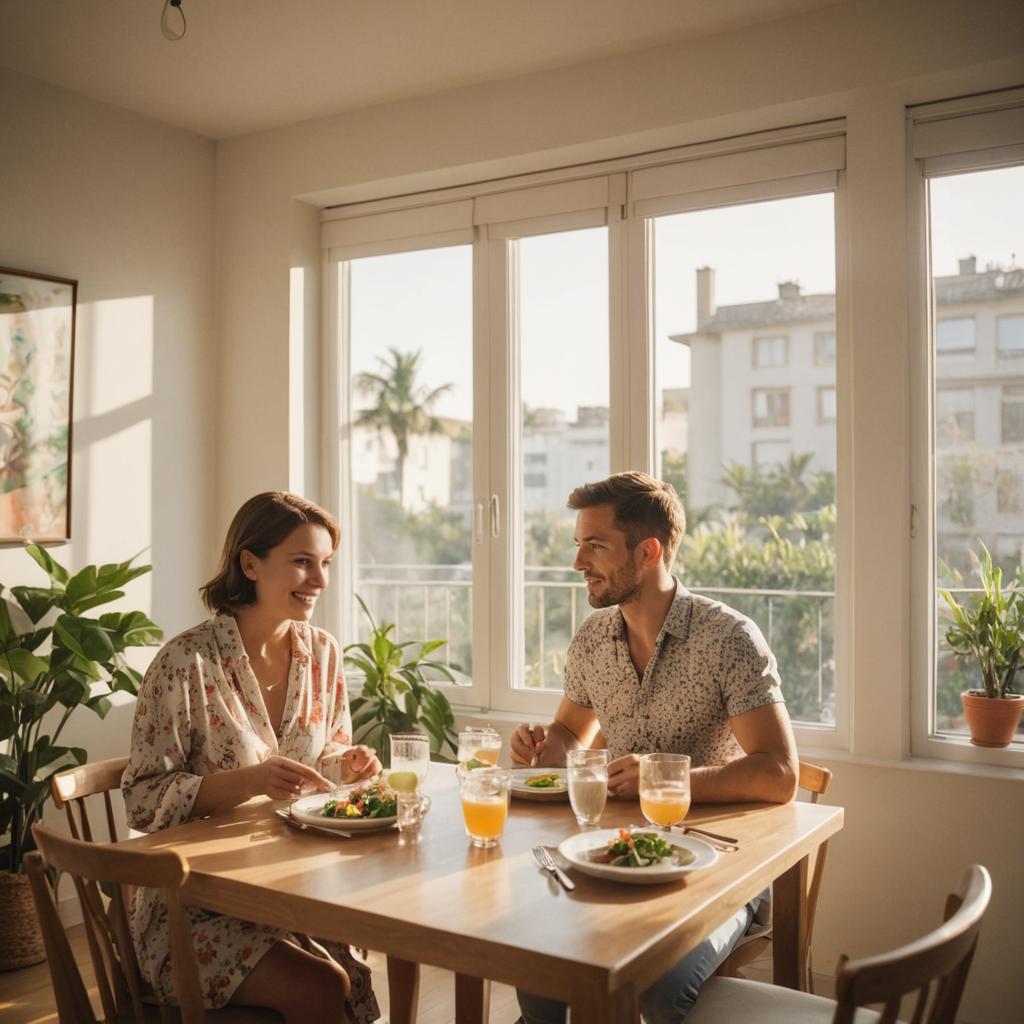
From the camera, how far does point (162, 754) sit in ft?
6.74

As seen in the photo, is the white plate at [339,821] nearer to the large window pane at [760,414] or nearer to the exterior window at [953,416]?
the large window pane at [760,414]

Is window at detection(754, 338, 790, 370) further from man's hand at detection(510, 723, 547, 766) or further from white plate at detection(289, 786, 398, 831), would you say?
white plate at detection(289, 786, 398, 831)

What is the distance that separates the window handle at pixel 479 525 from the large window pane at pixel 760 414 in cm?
71

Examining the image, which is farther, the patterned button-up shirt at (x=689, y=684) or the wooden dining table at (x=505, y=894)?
the patterned button-up shirt at (x=689, y=684)

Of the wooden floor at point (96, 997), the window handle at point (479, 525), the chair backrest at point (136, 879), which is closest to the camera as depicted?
the chair backrest at point (136, 879)

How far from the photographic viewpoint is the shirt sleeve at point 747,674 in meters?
2.23

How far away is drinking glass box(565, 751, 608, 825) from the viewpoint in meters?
1.85

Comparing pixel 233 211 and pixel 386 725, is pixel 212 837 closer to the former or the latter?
pixel 386 725

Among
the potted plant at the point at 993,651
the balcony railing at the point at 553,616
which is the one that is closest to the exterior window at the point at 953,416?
the potted plant at the point at 993,651

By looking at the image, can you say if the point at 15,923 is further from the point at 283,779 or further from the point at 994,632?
the point at 994,632

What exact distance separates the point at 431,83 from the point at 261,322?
1132 millimetres

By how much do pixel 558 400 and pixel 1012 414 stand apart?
147 centimetres

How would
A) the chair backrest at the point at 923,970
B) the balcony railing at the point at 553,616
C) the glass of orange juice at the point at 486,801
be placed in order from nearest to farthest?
the chair backrest at the point at 923,970, the glass of orange juice at the point at 486,801, the balcony railing at the point at 553,616

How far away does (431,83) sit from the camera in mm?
3643
